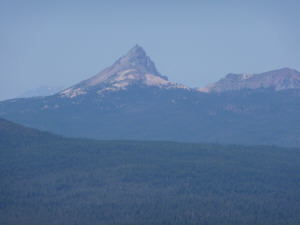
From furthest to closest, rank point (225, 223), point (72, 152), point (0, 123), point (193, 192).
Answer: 1. point (0, 123)
2. point (72, 152)
3. point (193, 192)
4. point (225, 223)

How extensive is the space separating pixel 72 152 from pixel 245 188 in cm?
4030

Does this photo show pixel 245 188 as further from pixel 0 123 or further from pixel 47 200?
pixel 0 123

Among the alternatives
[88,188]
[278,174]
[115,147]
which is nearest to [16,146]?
[115,147]

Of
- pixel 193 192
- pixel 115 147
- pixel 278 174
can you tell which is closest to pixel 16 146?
pixel 115 147

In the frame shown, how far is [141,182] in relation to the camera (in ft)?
368

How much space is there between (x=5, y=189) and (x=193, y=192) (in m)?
32.8

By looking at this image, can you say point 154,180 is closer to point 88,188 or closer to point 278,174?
point 88,188

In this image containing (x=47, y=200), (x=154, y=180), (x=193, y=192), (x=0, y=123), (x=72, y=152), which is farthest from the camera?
(x=0, y=123)

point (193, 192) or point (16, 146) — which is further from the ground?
point (16, 146)

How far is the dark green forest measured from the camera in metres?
89.1

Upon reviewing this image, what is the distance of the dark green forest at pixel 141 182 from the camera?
89094mm

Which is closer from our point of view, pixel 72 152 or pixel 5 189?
pixel 5 189

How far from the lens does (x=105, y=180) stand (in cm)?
11250

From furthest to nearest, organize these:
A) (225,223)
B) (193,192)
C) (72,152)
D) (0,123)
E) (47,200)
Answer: (0,123) < (72,152) < (193,192) < (47,200) < (225,223)
